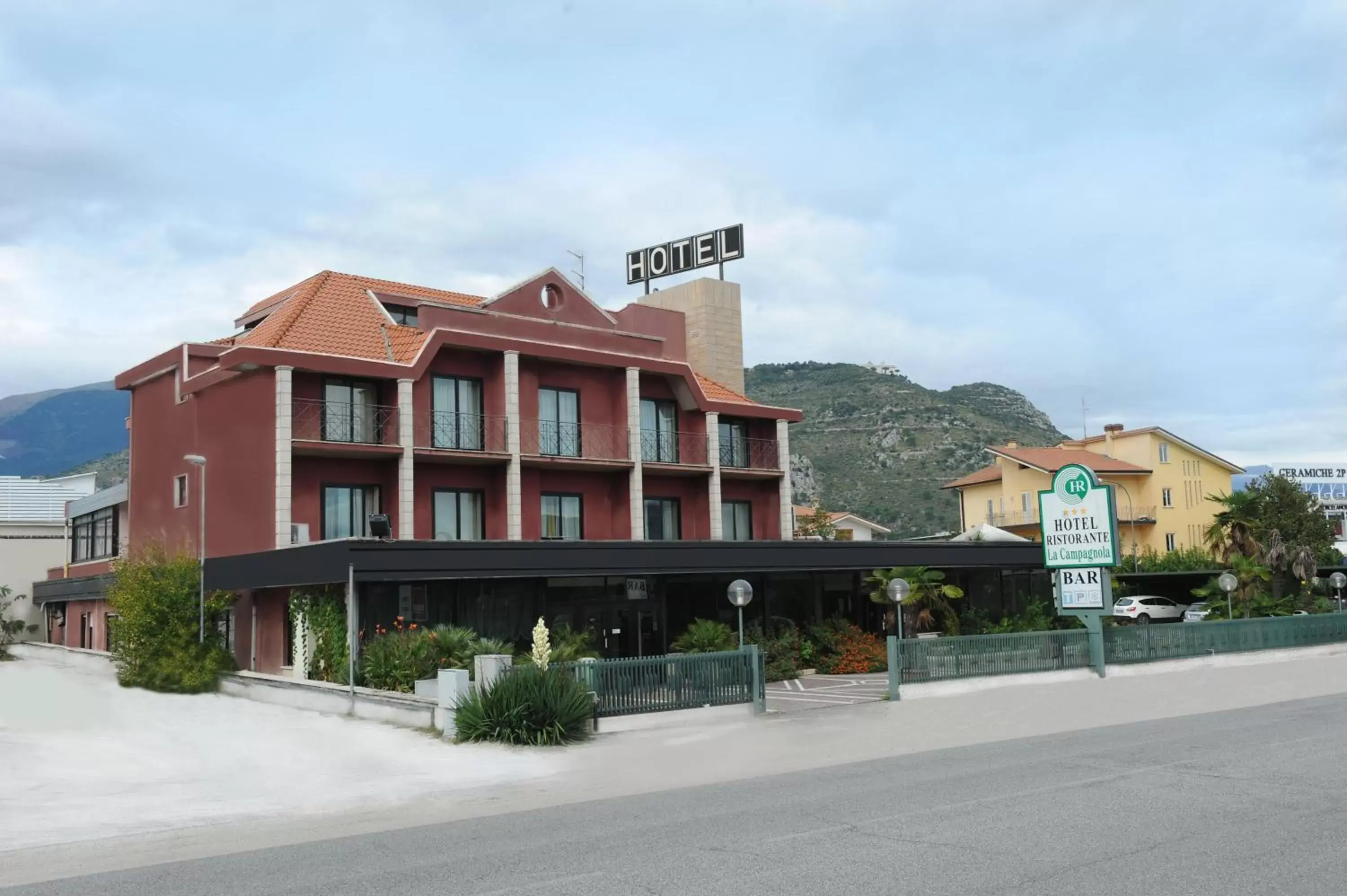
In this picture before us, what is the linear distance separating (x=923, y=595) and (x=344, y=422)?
1700 cm

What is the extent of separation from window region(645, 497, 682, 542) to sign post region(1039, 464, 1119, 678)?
1230 cm

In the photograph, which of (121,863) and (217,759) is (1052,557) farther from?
(121,863)

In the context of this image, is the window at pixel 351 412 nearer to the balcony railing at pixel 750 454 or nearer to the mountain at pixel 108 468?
the balcony railing at pixel 750 454

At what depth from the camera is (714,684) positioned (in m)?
23.1

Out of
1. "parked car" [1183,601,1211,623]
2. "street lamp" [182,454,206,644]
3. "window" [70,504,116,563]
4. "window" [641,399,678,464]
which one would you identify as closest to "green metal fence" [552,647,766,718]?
"street lamp" [182,454,206,644]

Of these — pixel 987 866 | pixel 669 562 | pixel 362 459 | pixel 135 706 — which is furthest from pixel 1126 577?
pixel 987 866

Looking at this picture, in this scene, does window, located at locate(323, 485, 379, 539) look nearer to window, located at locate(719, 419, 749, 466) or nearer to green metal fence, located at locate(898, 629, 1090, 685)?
window, located at locate(719, 419, 749, 466)

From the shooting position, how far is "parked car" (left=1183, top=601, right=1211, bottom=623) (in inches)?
1932

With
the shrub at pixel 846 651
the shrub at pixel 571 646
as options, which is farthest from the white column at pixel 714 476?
the shrub at pixel 571 646

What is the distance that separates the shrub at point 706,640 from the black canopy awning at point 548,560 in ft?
4.68

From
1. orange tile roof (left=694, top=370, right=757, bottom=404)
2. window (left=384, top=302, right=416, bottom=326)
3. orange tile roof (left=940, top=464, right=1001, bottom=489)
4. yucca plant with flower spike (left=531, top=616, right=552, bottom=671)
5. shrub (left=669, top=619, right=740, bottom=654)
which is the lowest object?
shrub (left=669, top=619, right=740, bottom=654)

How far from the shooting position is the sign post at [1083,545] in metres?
29.6

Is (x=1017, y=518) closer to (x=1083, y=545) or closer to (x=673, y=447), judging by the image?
(x=673, y=447)

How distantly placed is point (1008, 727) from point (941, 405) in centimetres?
10180
